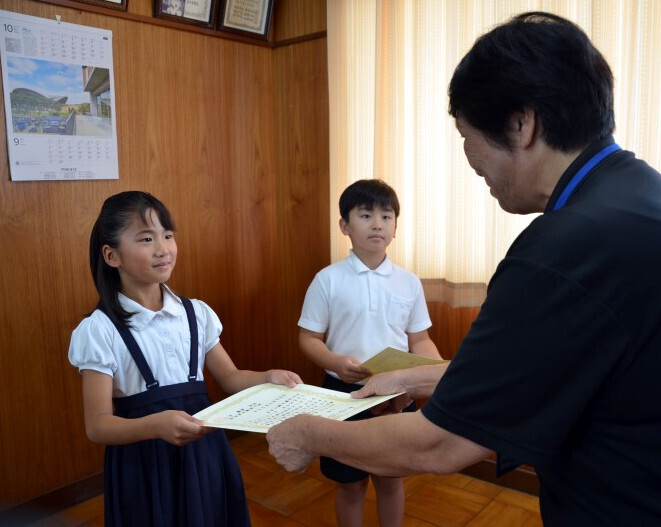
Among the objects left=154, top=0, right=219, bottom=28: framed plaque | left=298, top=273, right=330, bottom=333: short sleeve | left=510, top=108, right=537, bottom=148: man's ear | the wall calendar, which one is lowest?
left=298, top=273, right=330, bottom=333: short sleeve

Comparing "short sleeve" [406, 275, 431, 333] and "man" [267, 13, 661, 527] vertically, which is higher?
"man" [267, 13, 661, 527]

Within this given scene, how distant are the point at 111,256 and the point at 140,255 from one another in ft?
0.27

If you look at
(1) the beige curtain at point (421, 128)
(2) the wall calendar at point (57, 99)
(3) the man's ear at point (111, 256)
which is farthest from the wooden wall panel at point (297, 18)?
(3) the man's ear at point (111, 256)

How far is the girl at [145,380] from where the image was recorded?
147cm

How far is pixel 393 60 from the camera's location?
8.35ft

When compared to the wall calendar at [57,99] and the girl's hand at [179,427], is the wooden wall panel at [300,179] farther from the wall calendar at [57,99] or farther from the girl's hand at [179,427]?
the girl's hand at [179,427]

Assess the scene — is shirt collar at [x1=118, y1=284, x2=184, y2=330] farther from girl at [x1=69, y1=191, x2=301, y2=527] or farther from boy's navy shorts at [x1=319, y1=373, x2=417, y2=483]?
boy's navy shorts at [x1=319, y1=373, x2=417, y2=483]

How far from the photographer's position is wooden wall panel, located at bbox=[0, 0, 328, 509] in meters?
2.24

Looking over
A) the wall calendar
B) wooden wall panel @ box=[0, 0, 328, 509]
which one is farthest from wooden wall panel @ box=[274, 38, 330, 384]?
the wall calendar

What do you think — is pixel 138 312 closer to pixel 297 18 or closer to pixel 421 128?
pixel 421 128

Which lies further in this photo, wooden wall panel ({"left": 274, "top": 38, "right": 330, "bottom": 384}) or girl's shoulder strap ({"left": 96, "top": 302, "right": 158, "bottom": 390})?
wooden wall panel ({"left": 274, "top": 38, "right": 330, "bottom": 384})

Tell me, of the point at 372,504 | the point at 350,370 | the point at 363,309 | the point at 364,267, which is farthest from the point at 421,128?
the point at 372,504

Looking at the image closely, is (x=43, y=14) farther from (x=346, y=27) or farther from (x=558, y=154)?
(x=558, y=154)

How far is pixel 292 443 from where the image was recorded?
3.65ft
